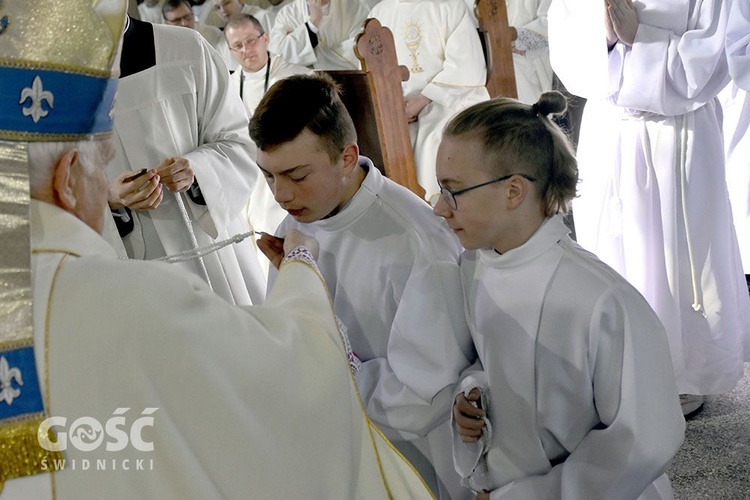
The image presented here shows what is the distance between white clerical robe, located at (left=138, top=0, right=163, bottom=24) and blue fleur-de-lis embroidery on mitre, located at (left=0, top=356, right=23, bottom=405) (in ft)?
21.4

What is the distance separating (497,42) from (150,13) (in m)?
4.50

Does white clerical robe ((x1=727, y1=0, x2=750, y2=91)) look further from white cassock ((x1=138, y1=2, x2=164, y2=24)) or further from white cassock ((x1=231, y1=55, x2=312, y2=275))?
white cassock ((x1=138, y1=2, x2=164, y2=24))

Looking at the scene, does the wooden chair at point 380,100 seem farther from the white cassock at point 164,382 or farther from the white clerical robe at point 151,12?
the white clerical robe at point 151,12

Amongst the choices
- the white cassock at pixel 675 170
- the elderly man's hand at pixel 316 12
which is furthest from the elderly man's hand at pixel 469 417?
the elderly man's hand at pixel 316 12

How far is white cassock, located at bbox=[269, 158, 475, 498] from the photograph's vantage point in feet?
7.06

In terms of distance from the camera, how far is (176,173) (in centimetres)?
274

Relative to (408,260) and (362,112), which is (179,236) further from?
(362,112)

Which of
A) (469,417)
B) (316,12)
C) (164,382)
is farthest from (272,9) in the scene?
(164,382)

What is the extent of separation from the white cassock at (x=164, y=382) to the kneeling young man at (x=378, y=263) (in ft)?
2.25

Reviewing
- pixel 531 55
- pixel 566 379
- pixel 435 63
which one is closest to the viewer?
pixel 566 379

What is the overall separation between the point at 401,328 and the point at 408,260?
0.21 m

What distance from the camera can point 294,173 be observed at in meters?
2.24

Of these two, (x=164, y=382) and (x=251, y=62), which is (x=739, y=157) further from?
(x=164, y=382)

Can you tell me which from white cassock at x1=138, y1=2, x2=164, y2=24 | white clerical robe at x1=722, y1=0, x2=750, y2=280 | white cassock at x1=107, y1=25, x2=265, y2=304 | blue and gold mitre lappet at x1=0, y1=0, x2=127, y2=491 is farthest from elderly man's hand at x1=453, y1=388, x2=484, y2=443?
white cassock at x1=138, y1=2, x2=164, y2=24
